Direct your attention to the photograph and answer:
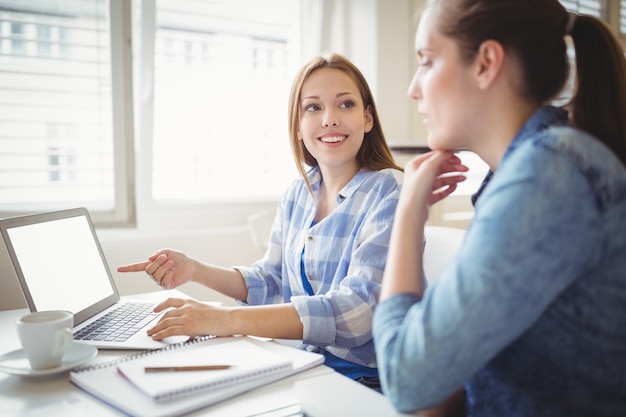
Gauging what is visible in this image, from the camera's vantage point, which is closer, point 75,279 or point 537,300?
point 537,300

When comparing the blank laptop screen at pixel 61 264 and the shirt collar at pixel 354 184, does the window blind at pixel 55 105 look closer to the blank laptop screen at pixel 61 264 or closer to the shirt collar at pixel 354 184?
the blank laptop screen at pixel 61 264

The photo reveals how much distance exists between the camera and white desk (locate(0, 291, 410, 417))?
730 millimetres

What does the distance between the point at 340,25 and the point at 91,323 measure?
1.86 metres

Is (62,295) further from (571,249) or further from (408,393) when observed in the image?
(571,249)

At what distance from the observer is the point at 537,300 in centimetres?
60

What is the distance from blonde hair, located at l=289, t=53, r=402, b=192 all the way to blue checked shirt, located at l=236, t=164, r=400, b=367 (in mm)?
82

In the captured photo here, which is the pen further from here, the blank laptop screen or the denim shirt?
the blank laptop screen

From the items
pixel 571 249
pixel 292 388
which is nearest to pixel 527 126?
pixel 571 249

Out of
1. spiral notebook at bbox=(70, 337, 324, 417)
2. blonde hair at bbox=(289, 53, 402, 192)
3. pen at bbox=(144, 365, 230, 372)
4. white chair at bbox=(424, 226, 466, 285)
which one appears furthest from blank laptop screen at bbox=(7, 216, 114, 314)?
white chair at bbox=(424, 226, 466, 285)

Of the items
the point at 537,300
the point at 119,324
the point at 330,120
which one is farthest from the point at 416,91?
the point at 119,324

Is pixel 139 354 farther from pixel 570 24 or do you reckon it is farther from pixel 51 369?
pixel 570 24

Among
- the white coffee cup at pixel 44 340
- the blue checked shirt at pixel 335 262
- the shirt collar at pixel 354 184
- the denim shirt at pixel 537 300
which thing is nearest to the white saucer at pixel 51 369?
the white coffee cup at pixel 44 340

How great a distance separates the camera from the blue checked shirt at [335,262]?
3.64 ft

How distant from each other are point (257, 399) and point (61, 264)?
634mm
